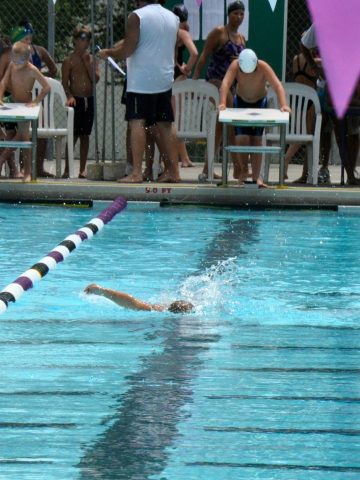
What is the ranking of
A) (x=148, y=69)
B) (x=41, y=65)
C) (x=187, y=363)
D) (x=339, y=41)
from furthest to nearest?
1. (x=41, y=65)
2. (x=148, y=69)
3. (x=187, y=363)
4. (x=339, y=41)

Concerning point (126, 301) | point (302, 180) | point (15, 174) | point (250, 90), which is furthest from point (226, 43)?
point (126, 301)

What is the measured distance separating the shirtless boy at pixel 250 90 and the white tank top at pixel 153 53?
2.12 feet

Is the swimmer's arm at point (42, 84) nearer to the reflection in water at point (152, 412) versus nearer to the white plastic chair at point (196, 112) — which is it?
the white plastic chair at point (196, 112)

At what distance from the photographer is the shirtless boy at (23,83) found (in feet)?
42.6

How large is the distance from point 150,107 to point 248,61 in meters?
1.14

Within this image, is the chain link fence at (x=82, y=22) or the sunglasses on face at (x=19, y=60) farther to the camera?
the chain link fence at (x=82, y=22)

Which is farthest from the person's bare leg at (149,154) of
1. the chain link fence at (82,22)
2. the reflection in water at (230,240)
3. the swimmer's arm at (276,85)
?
the chain link fence at (82,22)

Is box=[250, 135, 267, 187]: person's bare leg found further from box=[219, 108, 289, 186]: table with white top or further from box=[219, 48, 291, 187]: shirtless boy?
box=[219, 108, 289, 186]: table with white top

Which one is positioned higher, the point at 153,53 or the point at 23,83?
the point at 153,53

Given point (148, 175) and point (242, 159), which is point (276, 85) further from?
point (148, 175)

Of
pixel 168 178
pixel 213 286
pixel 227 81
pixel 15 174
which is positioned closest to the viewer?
pixel 213 286

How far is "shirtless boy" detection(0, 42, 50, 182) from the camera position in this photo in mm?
12977

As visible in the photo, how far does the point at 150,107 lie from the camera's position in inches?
501

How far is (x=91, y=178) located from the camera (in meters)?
13.8
